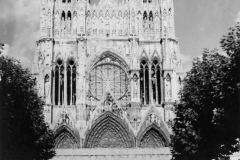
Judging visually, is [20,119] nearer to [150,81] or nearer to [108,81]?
[108,81]

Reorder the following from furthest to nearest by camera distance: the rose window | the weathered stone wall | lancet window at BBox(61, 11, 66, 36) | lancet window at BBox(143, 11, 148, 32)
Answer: lancet window at BBox(143, 11, 148, 32) < lancet window at BBox(61, 11, 66, 36) < the rose window < the weathered stone wall

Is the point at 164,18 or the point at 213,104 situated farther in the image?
the point at 164,18

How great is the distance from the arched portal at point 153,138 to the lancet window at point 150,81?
333 cm

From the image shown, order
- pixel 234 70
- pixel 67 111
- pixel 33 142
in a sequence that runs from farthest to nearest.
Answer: pixel 67 111 < pixel 33 142 < pixel 234 70

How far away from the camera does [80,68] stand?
5300 cm

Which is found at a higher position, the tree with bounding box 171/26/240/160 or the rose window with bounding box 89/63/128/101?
the rose window with bounding box 89/63/128/101

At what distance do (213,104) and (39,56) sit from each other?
90.6ft

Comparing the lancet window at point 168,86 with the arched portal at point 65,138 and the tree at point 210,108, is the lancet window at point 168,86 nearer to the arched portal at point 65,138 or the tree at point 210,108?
the arched portal at point 65,138

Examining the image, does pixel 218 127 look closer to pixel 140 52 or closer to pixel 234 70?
pixel 234 70

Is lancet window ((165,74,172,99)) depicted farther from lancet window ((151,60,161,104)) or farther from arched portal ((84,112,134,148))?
arched portal ((84,112,134,148))

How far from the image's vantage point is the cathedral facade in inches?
2018

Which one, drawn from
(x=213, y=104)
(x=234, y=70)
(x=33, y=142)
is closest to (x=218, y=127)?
(x=213, y=104)

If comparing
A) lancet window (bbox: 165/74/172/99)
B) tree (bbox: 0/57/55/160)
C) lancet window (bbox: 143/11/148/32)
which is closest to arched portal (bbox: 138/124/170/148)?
lancet window (bbox: 165/74/172/99)

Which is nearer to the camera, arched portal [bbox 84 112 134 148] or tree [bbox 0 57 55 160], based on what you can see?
tree [bbox 0 57 55 160]
